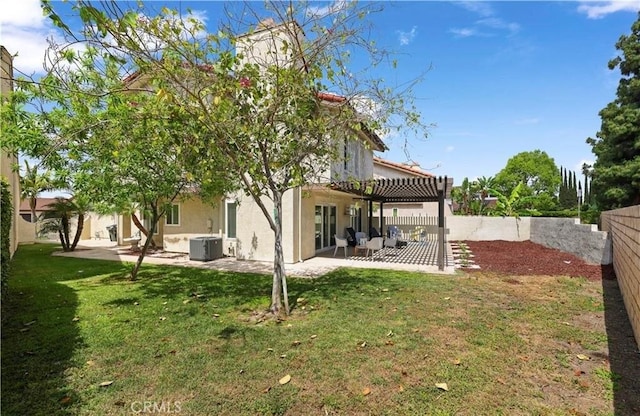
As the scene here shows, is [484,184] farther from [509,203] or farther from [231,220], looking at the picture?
[231,220]

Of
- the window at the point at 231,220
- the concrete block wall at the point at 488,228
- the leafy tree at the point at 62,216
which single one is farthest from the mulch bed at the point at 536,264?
the leafy tree at the point at 62,216

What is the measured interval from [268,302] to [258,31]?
6163 millimetres

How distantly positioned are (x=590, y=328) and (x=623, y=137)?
20.3 metres

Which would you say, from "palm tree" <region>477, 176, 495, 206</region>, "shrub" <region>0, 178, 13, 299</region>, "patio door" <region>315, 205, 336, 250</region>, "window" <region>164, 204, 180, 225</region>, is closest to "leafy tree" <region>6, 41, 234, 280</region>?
"shrub" <region>0, 178, 13, 299</region>

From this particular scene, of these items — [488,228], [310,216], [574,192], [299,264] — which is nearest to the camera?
[299,264]

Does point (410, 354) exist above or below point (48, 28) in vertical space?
below

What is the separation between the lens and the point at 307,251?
16.0 m

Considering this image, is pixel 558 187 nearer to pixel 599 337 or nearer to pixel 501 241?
pixel 501 241

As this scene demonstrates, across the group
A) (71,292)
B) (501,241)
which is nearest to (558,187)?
(501,241)

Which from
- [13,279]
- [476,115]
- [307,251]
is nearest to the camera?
[13,279]

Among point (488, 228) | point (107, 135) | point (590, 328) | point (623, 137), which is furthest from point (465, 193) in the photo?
point (107, 135)

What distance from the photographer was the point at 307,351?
5.52m

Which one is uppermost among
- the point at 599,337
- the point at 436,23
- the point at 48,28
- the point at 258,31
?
the point at 436,23

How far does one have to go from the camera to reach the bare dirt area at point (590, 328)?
429cm
